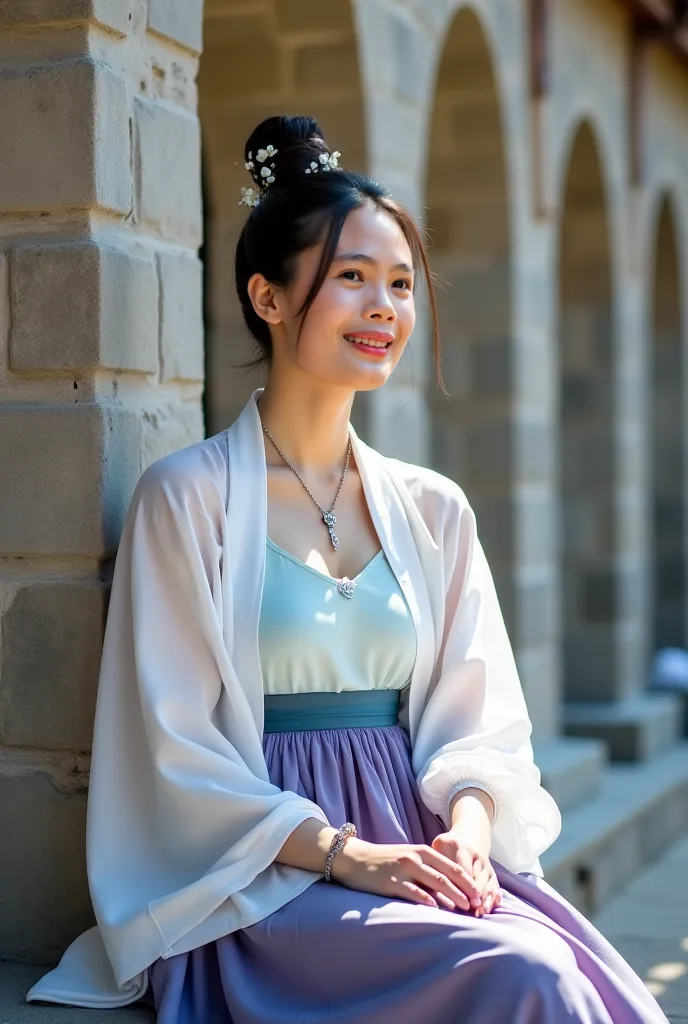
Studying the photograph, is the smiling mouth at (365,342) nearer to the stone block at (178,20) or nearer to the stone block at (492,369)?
the stone block at (178,20)

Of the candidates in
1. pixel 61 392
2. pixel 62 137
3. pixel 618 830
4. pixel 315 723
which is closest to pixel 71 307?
pixel 61 392

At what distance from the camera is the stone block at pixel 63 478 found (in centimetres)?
249

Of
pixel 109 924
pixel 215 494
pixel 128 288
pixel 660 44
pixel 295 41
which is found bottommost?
pixel 109 924

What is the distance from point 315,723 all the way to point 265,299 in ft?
2.24

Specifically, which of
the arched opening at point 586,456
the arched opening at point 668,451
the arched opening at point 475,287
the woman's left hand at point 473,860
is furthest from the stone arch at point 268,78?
the arched opening at point 668,451

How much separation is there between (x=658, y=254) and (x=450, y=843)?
21.3 ft

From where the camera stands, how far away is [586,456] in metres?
6.91

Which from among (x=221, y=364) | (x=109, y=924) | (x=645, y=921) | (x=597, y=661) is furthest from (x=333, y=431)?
(x=597, y=661)

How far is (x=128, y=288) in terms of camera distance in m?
2.55

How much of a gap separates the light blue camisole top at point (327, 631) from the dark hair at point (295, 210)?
377 mm

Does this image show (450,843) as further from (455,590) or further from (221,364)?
(221,364)

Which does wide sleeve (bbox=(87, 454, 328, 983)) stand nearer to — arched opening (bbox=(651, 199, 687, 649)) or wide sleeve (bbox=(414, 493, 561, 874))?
wide sleeve (bbox=(414, 493, 561, 874))

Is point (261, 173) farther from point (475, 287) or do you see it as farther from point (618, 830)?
point (618, 830)

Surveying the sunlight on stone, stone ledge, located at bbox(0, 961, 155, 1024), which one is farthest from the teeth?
the sunlight on stone
